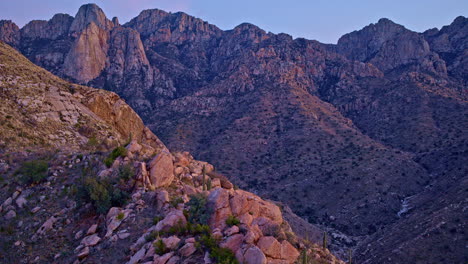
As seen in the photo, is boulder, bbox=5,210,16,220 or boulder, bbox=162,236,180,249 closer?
boulder, bbox=162,236,180,249

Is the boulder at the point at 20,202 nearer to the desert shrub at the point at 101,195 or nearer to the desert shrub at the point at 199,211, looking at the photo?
the desert shrub at the point at 101,195

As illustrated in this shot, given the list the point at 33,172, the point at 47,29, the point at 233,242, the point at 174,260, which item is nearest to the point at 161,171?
the point at 174,260

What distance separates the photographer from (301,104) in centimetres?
7162

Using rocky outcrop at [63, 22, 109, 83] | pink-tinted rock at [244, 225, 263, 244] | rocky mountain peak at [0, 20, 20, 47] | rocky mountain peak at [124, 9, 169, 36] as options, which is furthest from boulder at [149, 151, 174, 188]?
rocky mountain peak at [124, 9, 169, 36]

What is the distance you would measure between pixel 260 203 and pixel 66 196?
8497mm

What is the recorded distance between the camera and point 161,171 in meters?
13.5

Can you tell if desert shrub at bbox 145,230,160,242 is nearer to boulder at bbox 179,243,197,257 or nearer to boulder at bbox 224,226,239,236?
boulder at bbox 179,243,197,257

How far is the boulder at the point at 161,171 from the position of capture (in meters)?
13.1

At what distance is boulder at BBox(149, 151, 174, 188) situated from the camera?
13131mm

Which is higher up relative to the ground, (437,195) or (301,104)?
(301,104)

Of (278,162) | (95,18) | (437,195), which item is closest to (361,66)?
(278,162)

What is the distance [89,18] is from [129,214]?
136073mm

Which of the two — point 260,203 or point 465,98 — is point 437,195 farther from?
point 465,98

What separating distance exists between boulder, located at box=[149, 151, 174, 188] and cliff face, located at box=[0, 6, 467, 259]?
89.7ft
